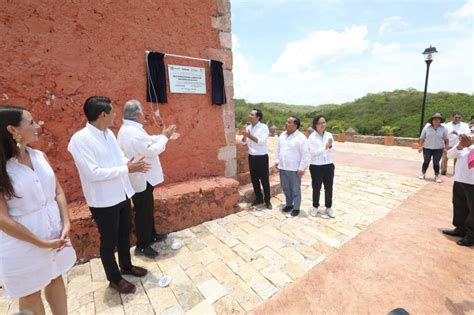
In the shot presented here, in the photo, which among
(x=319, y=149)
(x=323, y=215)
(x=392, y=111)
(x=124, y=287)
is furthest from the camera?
A: (x=392, y=111)

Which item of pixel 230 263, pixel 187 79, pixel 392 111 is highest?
pixel 187 79

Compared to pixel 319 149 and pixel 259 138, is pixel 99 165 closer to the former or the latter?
pixel 259 138

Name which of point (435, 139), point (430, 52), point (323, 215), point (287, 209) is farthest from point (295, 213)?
point (430, 52)

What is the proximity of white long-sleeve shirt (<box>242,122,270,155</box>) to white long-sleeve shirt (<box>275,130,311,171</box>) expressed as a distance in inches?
12.7

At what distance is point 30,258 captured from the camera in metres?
1.67

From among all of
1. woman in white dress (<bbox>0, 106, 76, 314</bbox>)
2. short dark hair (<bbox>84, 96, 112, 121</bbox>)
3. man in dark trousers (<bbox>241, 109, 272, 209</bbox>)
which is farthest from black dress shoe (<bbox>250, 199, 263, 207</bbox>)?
woman in white dress (<bbox>0, 106, 76, 314</bbox>)

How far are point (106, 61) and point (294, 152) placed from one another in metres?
3.29

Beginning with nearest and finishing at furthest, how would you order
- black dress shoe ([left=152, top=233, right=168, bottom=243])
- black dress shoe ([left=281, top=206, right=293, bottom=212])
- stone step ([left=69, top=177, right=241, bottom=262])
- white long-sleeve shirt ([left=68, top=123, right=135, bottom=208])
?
white long-sleeve shirt ([left=68, top=123, right=135, bottom=208]) → stone step ([left=69, top=177, right=241, bottom=262]) → black dress shoe ([left=152, top=233, right=168, bottom=243]) → black dress shoe ([left=281, top=206, right=293, bottom=212])

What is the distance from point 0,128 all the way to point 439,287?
13.6 feet

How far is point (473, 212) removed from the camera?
11.0 ft

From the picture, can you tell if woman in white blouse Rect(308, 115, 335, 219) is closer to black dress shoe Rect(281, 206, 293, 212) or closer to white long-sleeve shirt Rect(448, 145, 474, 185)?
black dress shoe Rect(281, 206, 293, 212)

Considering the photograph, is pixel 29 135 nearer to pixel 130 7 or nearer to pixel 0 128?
pixel 0 128

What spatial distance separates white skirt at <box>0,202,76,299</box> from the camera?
1.62 meters

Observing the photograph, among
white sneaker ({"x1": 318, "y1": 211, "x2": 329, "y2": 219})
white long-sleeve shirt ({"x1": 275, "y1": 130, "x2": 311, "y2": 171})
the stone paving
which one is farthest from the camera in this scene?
white sneaker ({"x1": 318, "y1": 211, "x2": 329, "y2": 219})
